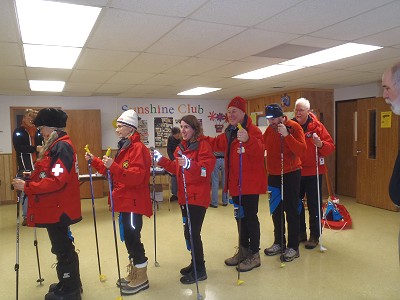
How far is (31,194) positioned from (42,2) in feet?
4.41

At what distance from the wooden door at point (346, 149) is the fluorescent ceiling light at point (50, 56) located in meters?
5.12

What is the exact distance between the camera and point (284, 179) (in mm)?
3283

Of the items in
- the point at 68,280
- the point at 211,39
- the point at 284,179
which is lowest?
the point at 68,280

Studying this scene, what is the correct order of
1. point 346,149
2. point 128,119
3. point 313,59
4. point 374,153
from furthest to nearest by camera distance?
point 346,149, point 374,153, point 313,59, point 128,119

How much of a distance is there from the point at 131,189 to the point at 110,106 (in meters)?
5.05

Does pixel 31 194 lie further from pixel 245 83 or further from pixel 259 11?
pixel 245 83

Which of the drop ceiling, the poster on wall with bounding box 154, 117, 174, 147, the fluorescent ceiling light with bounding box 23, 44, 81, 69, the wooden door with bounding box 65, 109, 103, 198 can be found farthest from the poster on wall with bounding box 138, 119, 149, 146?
the fluorescent ceiling light with bounding box 23, 44, 81, 69

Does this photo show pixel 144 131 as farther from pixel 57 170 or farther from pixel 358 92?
pixel 57 170

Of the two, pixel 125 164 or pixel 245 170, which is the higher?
pixel 125 164

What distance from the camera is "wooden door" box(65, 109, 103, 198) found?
6723 mm

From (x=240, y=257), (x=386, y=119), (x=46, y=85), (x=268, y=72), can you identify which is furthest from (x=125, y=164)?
(x=386, y=119)

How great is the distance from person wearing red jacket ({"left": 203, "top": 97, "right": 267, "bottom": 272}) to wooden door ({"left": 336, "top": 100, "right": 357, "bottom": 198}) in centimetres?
399

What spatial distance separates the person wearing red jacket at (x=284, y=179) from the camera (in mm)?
3127

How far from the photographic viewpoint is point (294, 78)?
201 inches
